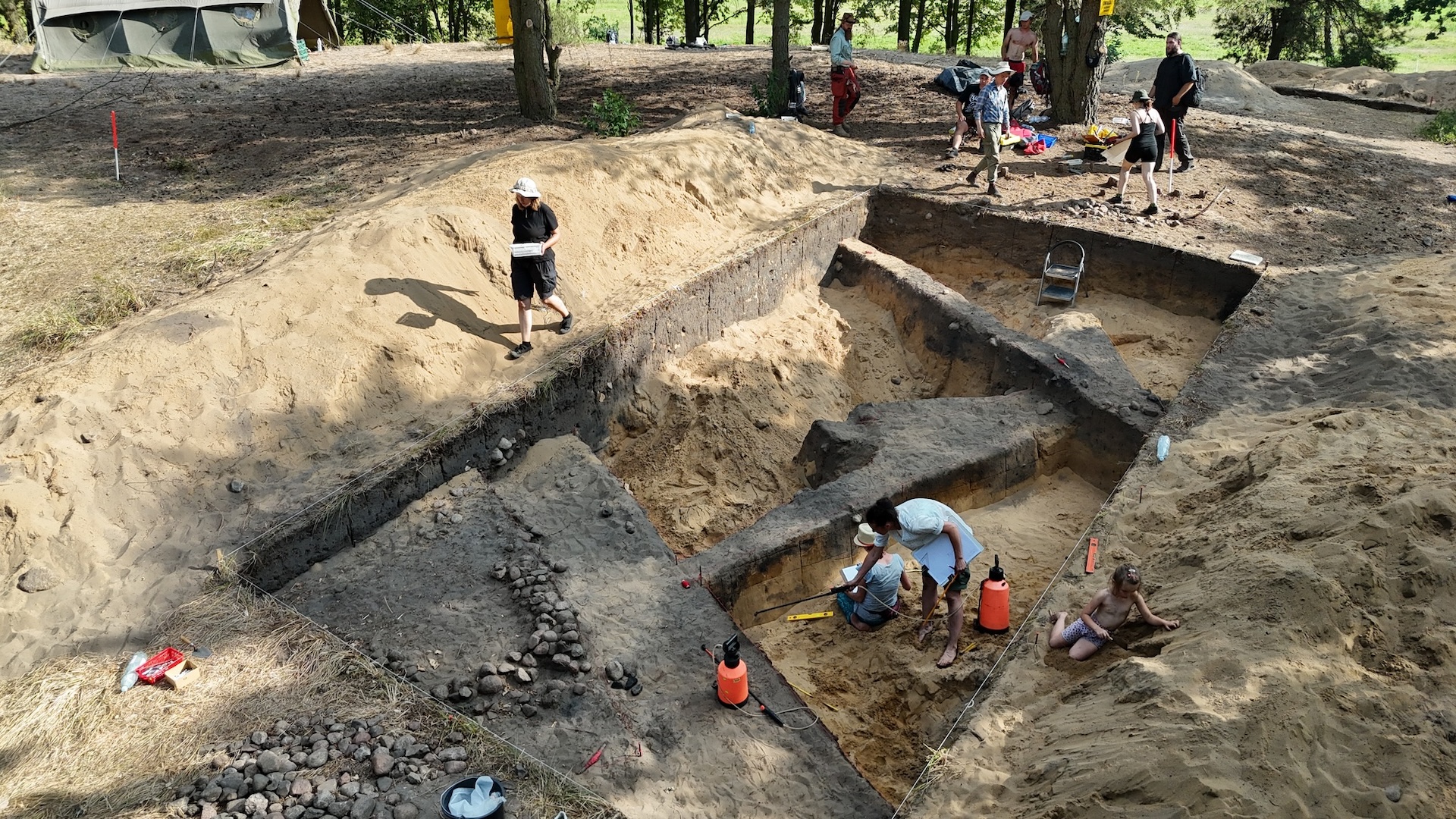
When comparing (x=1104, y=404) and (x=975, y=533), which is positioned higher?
(x=1104, y=404)

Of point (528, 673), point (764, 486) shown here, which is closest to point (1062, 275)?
point (764, 486)

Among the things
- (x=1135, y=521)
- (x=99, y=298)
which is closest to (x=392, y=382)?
(x=99, y=298)

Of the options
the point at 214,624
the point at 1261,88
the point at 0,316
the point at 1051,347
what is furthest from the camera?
the point at 1261,88

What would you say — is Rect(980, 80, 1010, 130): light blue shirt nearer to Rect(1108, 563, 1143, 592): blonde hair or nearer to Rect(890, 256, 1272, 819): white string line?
Rect(890, 256, 1272, 819): white string line

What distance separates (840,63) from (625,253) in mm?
5875

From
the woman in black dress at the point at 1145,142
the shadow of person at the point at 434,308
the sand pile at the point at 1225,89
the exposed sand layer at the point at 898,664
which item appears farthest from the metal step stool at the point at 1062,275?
the sand pile at the point at 1225,89

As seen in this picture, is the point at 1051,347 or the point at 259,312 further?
the point at 1051,347

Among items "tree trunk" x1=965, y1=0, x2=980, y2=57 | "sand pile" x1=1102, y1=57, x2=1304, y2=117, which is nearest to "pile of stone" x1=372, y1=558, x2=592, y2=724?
"sand pile" x1=1102, y1=57, x2=1304, y2=117

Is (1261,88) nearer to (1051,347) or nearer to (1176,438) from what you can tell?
(1051,347)

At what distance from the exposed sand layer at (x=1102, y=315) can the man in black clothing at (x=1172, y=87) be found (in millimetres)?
2209

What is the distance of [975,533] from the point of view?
7090mm

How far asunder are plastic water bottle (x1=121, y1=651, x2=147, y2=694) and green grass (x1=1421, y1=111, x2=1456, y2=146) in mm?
16888

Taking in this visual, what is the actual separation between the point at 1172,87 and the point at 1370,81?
10.1m

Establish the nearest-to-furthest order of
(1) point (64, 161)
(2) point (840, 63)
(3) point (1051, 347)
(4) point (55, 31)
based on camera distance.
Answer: (3) point (1051, 347), (1) point (64, 161), (2) point (840, 63), (4) point (55, 31)
